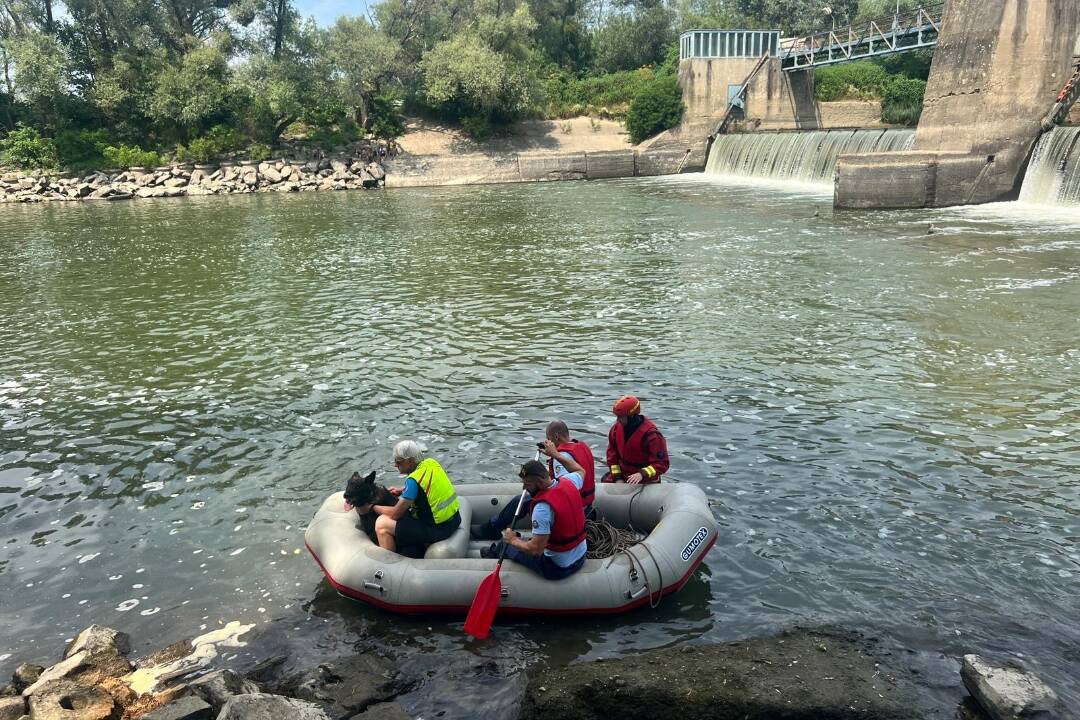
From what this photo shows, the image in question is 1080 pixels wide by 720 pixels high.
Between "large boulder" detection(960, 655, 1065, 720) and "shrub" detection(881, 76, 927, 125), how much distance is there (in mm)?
57103

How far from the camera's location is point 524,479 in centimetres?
705

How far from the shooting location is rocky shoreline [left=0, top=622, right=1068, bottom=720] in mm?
5617

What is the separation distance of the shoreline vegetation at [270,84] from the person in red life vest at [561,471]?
152 ft

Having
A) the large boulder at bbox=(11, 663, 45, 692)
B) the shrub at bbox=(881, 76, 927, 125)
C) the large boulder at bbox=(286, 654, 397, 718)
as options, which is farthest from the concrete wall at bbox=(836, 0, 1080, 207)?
the shrub at bbox=(881, 76, 927, 125)

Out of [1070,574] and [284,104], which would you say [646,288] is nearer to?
[1070,574]

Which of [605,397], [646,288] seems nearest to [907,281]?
[646,288]

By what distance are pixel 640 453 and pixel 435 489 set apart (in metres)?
2.25

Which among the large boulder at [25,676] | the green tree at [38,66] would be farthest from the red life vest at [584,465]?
the green tree at [38,66]

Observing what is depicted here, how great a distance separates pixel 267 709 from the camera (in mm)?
5441

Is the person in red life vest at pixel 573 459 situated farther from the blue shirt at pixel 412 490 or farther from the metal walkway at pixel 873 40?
the metal walkway at pixel 873 40

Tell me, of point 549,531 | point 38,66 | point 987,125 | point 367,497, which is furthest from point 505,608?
point 38,66

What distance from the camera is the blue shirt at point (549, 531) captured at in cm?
698

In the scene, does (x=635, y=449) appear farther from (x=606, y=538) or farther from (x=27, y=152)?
(x=27, y=152)

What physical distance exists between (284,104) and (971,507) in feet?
157
